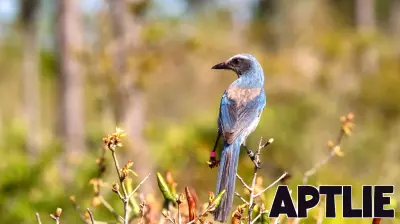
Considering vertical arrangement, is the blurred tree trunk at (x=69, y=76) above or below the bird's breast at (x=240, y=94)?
above

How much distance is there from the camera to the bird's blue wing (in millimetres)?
1663

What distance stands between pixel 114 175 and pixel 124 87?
91 cm

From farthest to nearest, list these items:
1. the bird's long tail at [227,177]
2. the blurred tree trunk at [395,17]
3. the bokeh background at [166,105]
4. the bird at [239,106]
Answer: the blurred tree trunk at [395,17]
the bokeh background at [166,105]
the bird at [239,106]
the bird's long tail at [227,177]

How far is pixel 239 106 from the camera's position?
1707 mm

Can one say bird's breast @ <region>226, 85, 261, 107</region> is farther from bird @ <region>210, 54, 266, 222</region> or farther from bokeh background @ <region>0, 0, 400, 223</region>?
bokeh background @ <region>0, 0, 400, 223</region>

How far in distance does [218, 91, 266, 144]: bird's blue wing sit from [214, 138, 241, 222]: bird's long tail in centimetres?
2

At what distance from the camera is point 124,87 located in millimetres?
6906

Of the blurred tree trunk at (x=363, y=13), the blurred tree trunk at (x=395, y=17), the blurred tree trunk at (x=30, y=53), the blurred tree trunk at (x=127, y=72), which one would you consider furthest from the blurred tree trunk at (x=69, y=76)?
the blurred tree trunk at (x=395, y=17)

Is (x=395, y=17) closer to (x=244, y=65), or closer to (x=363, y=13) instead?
(x=363, y=13)

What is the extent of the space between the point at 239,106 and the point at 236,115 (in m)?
0.02

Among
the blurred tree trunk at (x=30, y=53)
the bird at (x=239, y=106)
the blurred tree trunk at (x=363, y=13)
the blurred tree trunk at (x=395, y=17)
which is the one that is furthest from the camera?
the blurred tree trunk at (x=395, y=17)

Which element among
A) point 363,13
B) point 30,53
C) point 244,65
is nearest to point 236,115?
point 244,65

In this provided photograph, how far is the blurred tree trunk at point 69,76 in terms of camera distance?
33.2 ft

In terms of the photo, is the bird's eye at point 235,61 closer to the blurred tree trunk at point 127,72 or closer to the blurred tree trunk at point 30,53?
the blurred tree trunk at point 127,72
